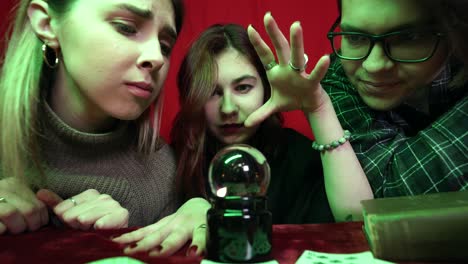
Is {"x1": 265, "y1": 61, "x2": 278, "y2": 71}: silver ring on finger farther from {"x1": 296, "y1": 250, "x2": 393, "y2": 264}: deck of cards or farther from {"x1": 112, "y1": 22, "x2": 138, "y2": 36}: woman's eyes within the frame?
{"x1": 296, "y1": 250, "x2": 393, "y2": 264}: deck of cards

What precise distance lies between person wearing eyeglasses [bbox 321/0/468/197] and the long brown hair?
28 cm

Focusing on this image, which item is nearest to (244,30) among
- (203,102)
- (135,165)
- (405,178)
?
(203,102)

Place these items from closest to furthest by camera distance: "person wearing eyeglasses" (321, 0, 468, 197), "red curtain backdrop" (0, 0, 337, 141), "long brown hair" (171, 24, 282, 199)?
"person wearing eyeglasses" (321, 0, 468, 197) < "long brown hair" (171, 24, 282, 199) < "red curtain backdrop" (0, 0, 337, 141)

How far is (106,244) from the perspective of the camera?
0.65 m

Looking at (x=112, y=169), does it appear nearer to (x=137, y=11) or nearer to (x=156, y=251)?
(x=137, y=11)

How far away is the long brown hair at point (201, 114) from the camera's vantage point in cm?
115

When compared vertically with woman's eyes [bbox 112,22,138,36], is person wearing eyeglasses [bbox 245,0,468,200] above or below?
below

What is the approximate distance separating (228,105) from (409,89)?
454 mm

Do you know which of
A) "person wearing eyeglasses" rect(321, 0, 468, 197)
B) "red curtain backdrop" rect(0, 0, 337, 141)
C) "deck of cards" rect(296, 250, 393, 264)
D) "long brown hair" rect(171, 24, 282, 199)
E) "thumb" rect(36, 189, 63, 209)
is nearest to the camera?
"deck of cards" rect(296, 250, 393, 264)

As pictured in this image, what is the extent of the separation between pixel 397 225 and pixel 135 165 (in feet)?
2.32

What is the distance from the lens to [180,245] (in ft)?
2.08

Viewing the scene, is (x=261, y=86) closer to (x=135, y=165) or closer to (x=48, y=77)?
(x=135, y=165)

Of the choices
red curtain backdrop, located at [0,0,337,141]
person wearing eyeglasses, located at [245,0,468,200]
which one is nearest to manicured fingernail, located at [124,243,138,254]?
person wearing eyeglasses, located at [245,0,468,200]

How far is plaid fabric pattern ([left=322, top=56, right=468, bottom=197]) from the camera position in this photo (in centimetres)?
92
